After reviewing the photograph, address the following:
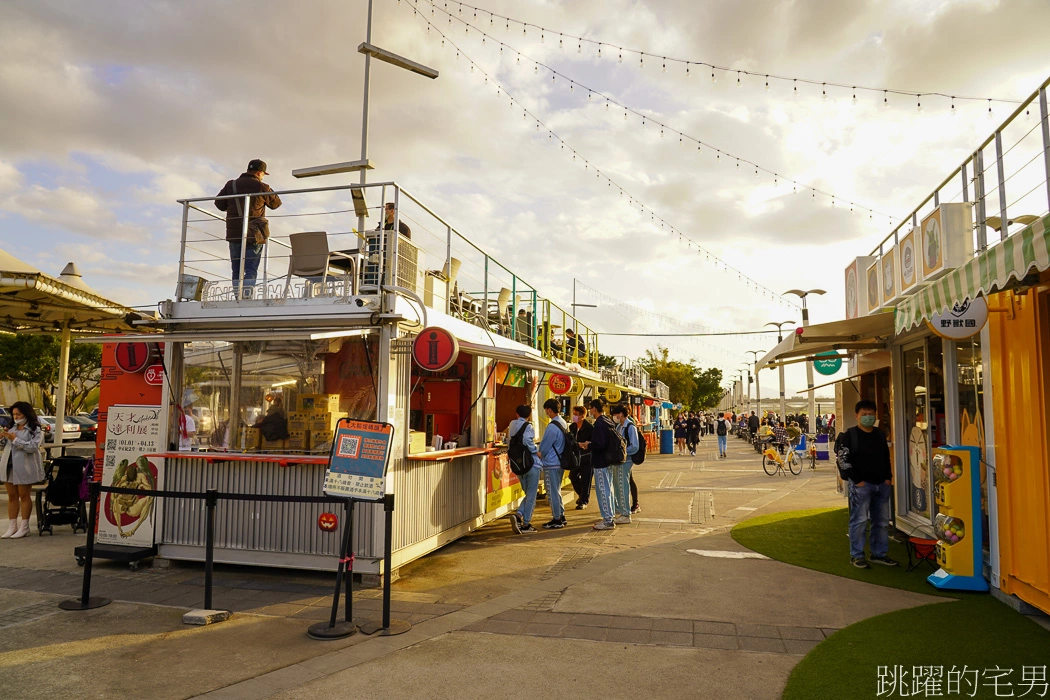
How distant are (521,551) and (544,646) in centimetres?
359

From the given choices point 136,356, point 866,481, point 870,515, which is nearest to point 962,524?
point 866,481

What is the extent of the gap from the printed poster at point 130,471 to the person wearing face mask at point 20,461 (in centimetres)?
189

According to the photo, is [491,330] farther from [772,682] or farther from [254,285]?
[772,682]

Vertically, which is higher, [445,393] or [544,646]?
[445,393]

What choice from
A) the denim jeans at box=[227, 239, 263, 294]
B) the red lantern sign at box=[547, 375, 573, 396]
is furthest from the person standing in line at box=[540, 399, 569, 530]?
the denim jeans at box=[227, 239, 263, 294]

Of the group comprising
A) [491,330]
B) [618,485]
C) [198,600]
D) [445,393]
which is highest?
[491,330]

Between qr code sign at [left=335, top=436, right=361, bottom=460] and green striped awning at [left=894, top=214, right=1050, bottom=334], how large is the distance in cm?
480

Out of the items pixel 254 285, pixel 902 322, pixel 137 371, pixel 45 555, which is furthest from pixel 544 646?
pixel 45 555

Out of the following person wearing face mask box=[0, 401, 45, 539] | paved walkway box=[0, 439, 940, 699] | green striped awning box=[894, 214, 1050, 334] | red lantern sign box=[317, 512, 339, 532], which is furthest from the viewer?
person wearing face mask box=[0, 401, 45, 539]

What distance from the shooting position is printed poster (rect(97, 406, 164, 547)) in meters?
7.81

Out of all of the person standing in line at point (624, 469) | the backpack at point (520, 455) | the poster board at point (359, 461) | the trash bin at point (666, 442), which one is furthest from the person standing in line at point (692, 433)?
the poster board at point (359, 461)

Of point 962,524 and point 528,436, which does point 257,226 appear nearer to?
point 528,436

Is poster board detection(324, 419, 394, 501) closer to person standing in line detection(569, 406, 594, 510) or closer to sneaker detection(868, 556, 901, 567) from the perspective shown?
sneaker detection(868, 556, 901, 567)

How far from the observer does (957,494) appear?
6684mm
